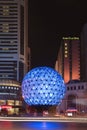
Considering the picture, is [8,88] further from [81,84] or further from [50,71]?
[50,71]

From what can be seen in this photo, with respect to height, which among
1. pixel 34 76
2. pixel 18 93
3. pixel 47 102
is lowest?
pixel 18 93

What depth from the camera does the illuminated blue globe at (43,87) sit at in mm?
93875

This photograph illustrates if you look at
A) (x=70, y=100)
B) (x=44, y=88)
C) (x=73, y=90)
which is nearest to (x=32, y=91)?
(x=44, y=88)

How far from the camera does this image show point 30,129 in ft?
104

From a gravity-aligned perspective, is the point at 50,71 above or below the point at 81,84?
above

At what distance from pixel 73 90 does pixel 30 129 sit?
121628 millimetres

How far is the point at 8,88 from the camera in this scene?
18225 centimetres

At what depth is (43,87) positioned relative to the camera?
93562 millimetres

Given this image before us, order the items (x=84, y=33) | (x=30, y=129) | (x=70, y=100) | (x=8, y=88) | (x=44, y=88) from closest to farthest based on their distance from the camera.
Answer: (x=30, y=129) < (x=44, y=88) < (x=70, y=100) < (x=8, y=88) < (x=84, y=33)

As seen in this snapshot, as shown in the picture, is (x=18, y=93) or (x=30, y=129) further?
(x=18, y=93)

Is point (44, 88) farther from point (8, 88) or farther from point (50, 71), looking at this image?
point (8, 88)

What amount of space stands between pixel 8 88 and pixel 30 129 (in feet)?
496

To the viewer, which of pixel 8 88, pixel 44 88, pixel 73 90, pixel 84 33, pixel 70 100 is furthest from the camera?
pixel 84 33

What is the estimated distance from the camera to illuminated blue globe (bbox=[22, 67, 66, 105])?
9388 centimetres
